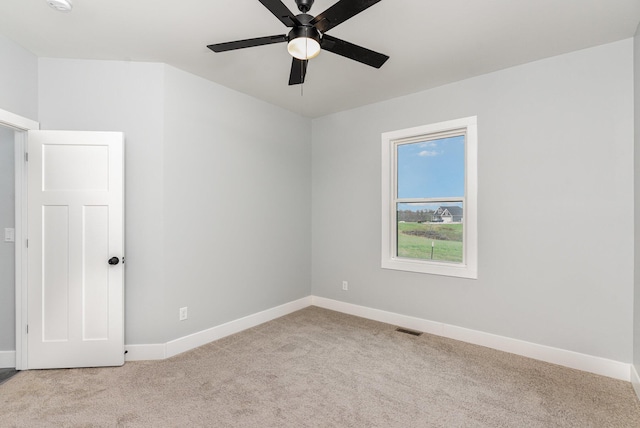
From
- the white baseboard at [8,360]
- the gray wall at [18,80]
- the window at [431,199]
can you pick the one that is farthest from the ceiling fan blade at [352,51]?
the white baseboard at [8,360]

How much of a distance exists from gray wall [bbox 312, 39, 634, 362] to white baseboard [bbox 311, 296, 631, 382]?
59mm

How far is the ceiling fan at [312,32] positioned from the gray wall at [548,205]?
1.69 m

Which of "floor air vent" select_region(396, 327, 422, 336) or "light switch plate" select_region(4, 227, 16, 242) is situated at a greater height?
"light switch plate" select_region(4, 227, 16, 242)

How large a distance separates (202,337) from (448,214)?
2.93 metres

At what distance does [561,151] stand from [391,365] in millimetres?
2416

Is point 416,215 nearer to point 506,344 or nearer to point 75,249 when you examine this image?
point 506,344

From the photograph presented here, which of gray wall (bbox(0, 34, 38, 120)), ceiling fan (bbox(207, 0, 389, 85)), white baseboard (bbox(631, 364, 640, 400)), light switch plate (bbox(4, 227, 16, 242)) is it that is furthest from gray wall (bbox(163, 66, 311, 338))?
white baseboard (bbox(631, 364, 640, 400))

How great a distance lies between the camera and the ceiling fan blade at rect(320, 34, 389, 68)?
74.1 inches

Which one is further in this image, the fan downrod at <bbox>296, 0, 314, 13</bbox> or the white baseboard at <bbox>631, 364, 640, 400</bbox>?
the white baseboard at <bbox>631, 364, 640, 400</bbox>

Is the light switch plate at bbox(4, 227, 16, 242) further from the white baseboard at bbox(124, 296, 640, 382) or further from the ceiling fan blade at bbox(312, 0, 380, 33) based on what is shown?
the ceiling fan blade at bbox(312, 0, 380, 33)

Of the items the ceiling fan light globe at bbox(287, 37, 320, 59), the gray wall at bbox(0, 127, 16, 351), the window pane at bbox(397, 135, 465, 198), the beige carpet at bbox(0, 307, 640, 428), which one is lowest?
the beige carpet at bbox(0, 307, 640, 428)

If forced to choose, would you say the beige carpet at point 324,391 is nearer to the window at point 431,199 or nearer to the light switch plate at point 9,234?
the window at point 431,199

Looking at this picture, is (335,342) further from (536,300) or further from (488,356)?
(536,300)

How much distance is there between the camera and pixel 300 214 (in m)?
4.36
